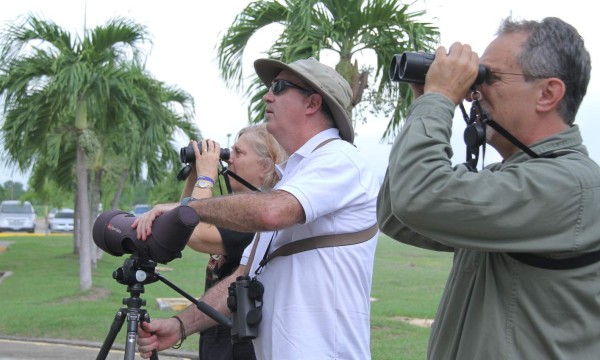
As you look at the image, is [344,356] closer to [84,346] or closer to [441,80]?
[441,80]

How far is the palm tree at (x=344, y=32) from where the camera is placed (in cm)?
803

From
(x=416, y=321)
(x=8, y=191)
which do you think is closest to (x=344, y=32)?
(x=416, y=321)

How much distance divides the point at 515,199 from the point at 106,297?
11569mm

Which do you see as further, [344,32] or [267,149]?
[344,32]

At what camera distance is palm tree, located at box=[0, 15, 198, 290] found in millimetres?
11930

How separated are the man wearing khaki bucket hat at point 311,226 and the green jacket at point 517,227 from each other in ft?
2.51

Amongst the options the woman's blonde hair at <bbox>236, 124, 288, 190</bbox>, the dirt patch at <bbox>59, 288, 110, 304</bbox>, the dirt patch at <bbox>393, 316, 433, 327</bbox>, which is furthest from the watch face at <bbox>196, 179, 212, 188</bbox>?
the dirt patch at <bbox>59, 288, 110, 304</bbox>

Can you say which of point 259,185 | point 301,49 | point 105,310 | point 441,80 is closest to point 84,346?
point 105,310

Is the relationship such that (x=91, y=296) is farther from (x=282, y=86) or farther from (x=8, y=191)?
(x=8, y=191)

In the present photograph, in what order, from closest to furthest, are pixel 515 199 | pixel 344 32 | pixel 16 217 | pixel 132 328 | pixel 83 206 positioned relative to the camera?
pixel 515 199, pixel 132 328, pixel 344 32, pixel 83 206, pixel 16 217

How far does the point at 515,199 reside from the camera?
6.14ft

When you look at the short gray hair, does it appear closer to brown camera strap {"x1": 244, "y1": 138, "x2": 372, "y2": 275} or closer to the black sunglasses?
brown camera strap {"x1": 244, "y1": 138, "x2": 372, "y2": 275}

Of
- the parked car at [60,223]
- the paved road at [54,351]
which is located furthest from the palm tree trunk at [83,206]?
the parked car at [60,223]

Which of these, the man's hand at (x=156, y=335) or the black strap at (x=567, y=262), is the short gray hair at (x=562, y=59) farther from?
the man's hand at (x=156, y=335)
